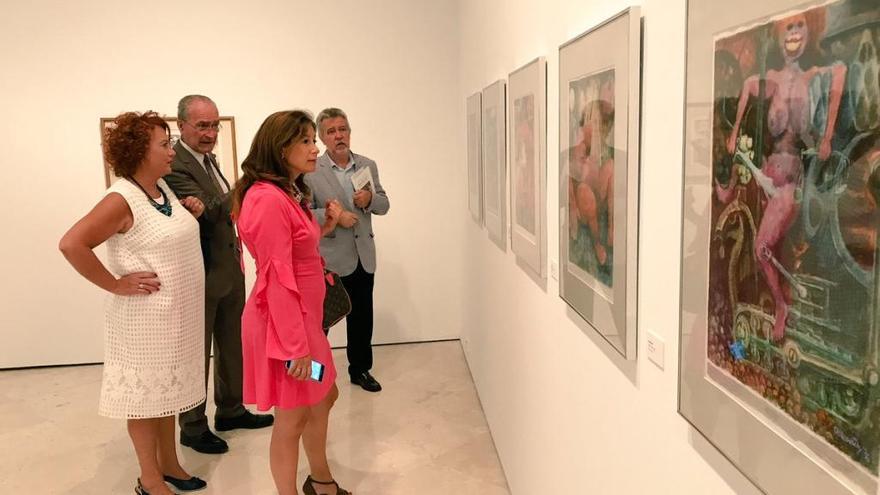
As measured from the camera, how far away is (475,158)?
3666mm

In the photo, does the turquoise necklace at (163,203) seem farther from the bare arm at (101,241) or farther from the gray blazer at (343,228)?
the gray blazer at (343,228)

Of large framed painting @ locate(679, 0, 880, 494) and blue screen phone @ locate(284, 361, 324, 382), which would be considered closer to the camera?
large framed painting @ locate(679, 0, 880, 494)

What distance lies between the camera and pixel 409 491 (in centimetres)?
291

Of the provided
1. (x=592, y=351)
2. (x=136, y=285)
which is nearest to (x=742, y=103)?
(x=592, y=351)

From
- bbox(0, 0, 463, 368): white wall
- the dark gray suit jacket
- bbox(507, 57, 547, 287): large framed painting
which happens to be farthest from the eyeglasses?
bbox(0, 0, 463, 368): white wall

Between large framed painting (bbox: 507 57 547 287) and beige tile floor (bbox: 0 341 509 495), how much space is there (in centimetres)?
124

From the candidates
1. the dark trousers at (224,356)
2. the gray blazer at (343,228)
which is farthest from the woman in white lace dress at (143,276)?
the gray blazer at (343,228)

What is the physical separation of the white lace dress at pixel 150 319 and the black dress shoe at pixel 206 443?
0.76 meters

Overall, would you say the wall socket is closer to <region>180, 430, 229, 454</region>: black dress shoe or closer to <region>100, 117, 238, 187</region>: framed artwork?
<region>180, 430, 229, 454</region>: black dress shoe

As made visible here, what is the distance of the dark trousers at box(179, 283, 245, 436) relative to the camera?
3322 mm

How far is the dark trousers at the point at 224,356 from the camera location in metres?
3.32

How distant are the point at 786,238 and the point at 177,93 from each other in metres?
4.58

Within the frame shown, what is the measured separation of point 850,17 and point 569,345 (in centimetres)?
130

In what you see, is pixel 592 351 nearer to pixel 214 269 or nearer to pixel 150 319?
pixel 150 319
